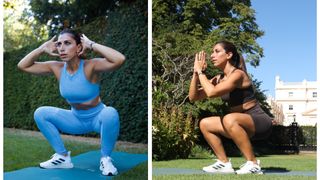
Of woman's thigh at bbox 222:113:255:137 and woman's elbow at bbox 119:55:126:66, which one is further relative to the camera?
woman's elbow at bbox 119:55:126:66

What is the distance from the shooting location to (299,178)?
481cm

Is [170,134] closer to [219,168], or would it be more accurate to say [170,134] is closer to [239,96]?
[219,168]

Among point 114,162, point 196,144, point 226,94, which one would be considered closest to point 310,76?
point 226,94

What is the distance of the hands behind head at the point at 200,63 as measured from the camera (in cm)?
522

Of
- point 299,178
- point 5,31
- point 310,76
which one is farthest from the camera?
point 5,31

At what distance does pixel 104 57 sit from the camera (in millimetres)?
5133

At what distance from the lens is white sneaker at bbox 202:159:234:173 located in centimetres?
516

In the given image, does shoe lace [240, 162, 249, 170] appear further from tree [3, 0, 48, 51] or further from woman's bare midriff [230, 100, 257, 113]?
tree [3, 0, 48, 51]

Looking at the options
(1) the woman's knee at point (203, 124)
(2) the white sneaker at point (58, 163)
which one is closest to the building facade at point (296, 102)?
(1) the woman's knee at point (203, 124)

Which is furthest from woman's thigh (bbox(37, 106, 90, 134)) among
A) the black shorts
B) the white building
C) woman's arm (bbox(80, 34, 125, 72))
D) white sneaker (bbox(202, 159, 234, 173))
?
the white building

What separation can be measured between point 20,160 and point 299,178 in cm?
310

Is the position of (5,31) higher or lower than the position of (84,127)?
higher

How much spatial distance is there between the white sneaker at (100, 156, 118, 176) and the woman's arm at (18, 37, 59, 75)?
1180 millimetres

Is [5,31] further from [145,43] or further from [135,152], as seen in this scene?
[135,152]
